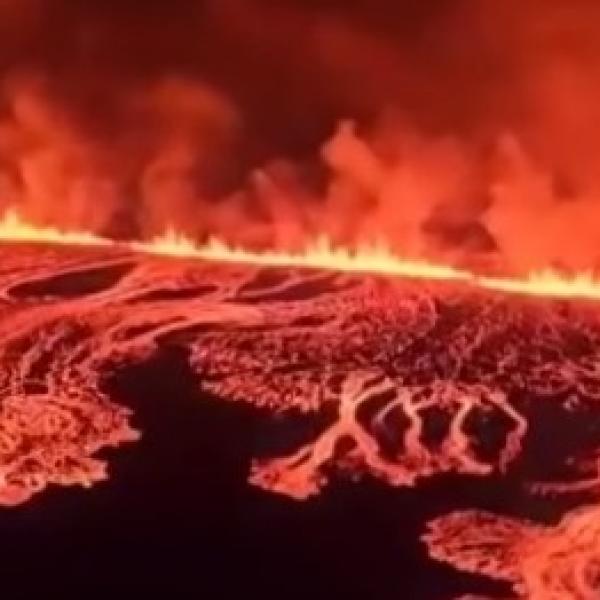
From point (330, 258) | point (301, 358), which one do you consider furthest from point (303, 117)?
point (301, 358)

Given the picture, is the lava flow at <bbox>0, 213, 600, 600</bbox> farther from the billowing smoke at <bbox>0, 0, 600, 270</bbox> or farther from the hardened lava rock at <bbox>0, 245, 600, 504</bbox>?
the billowing smoke at <bbox>0, 0, 600, 270</bbox>

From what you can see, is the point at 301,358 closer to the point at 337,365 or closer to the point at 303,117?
the point at 337,365

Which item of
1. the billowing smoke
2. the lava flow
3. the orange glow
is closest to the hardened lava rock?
the lava flow

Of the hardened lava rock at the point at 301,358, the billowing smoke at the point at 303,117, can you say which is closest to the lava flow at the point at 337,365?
the hardened lava rock at the point at 301,358

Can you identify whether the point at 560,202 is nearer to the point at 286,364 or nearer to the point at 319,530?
the point at 286,364

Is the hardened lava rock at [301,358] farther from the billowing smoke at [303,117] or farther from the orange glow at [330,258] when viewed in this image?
the billowing smoke at [303,117]

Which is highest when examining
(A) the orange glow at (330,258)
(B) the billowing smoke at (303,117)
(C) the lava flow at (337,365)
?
(B) the billowing smoke at (303,117)
